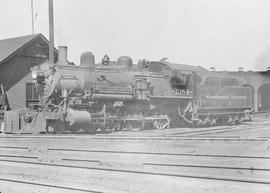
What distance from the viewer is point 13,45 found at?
84.1 feet

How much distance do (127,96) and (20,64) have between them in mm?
9891

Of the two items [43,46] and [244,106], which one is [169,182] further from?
[43,46]

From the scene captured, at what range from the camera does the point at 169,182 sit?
5895 millimetres

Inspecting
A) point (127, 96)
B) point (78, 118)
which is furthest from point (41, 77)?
point (127, 96)

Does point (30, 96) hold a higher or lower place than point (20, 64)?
lower

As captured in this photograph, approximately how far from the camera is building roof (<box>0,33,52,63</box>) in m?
24.3

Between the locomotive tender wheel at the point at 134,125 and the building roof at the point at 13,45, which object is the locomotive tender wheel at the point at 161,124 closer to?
the locomotive tender wheel at the point at 134,125

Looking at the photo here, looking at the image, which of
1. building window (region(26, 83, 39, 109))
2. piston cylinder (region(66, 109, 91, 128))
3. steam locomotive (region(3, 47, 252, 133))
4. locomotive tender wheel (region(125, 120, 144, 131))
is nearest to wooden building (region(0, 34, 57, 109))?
building window (region(26, 83, 39, 109))

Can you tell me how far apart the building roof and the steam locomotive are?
690cm

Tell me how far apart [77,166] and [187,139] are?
12.4ft

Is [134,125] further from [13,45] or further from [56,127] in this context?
[13,45]

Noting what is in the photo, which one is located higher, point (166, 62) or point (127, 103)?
point (166, 62)

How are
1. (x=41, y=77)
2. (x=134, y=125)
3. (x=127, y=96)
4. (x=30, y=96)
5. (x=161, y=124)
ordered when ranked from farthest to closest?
(x=30, y=96)
(x=161, y=124)
(x=134, y=125)
(x=127, y=96)
(x=41, y=77)

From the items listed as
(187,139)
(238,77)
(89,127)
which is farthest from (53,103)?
(238,77)
